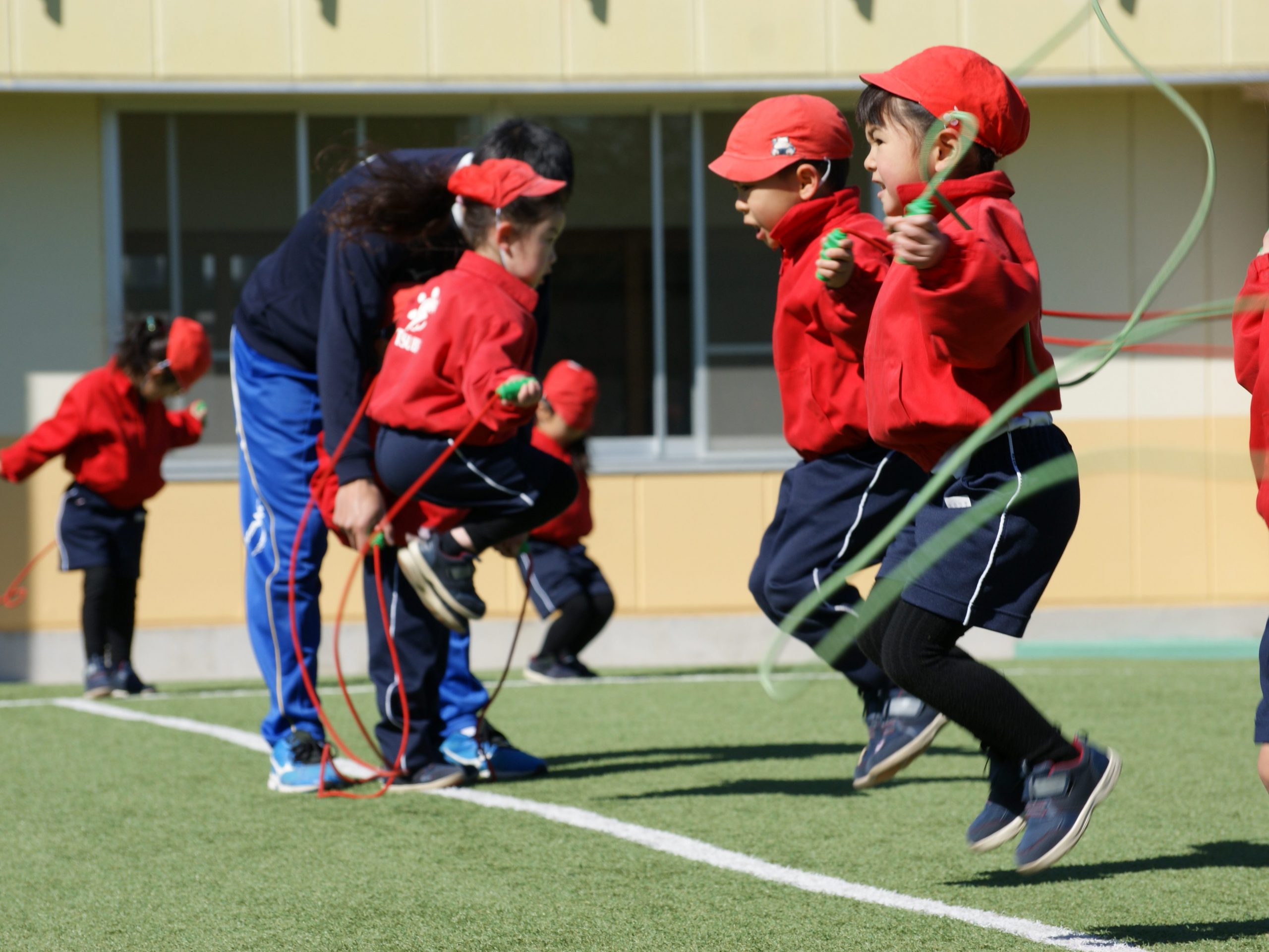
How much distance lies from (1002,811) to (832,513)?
0.90m

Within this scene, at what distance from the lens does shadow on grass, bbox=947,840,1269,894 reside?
11.1 ft

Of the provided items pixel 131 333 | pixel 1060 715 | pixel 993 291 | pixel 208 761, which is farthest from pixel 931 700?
pixel 131 333

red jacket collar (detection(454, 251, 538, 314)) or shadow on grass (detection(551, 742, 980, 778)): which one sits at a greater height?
red jacket collar (detection(454, 251, 538, 314))

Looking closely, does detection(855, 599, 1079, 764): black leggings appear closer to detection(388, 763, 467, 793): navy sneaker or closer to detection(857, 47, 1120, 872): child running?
Result: detection(857, 47, 1120, 872): child running

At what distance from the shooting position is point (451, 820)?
411 cm

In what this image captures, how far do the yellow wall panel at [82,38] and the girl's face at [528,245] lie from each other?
6.55 m

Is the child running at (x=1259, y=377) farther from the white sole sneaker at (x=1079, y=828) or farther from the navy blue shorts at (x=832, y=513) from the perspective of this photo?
the navy blue shorts at (x=832, y=513)

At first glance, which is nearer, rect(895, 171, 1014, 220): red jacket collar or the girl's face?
rect(895, 171, 1014, 220): red jacket collar

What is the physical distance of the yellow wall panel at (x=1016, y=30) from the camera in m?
10.2

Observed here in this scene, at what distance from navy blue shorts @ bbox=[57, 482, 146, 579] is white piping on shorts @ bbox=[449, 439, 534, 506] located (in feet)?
14.2

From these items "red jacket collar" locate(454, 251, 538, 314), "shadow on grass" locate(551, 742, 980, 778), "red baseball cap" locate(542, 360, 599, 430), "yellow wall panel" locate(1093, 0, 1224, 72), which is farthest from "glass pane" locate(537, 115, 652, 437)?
"red jacket collar" locate(454, 251, 538, 314)

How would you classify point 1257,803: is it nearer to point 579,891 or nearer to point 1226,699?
point 579,891

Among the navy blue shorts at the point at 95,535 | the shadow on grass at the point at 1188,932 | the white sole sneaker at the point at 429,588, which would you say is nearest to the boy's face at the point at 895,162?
the shadow on grass at the point at 1188,932

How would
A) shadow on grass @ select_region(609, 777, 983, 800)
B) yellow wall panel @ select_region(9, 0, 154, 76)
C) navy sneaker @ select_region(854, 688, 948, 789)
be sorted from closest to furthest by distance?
navy sneaker @ select_region(854, 688, 948, 789)
shadow on grass @ select_region(609, 777, 983, 800)
yellow wall panel @ select_region(9, 0, 154, 76)
